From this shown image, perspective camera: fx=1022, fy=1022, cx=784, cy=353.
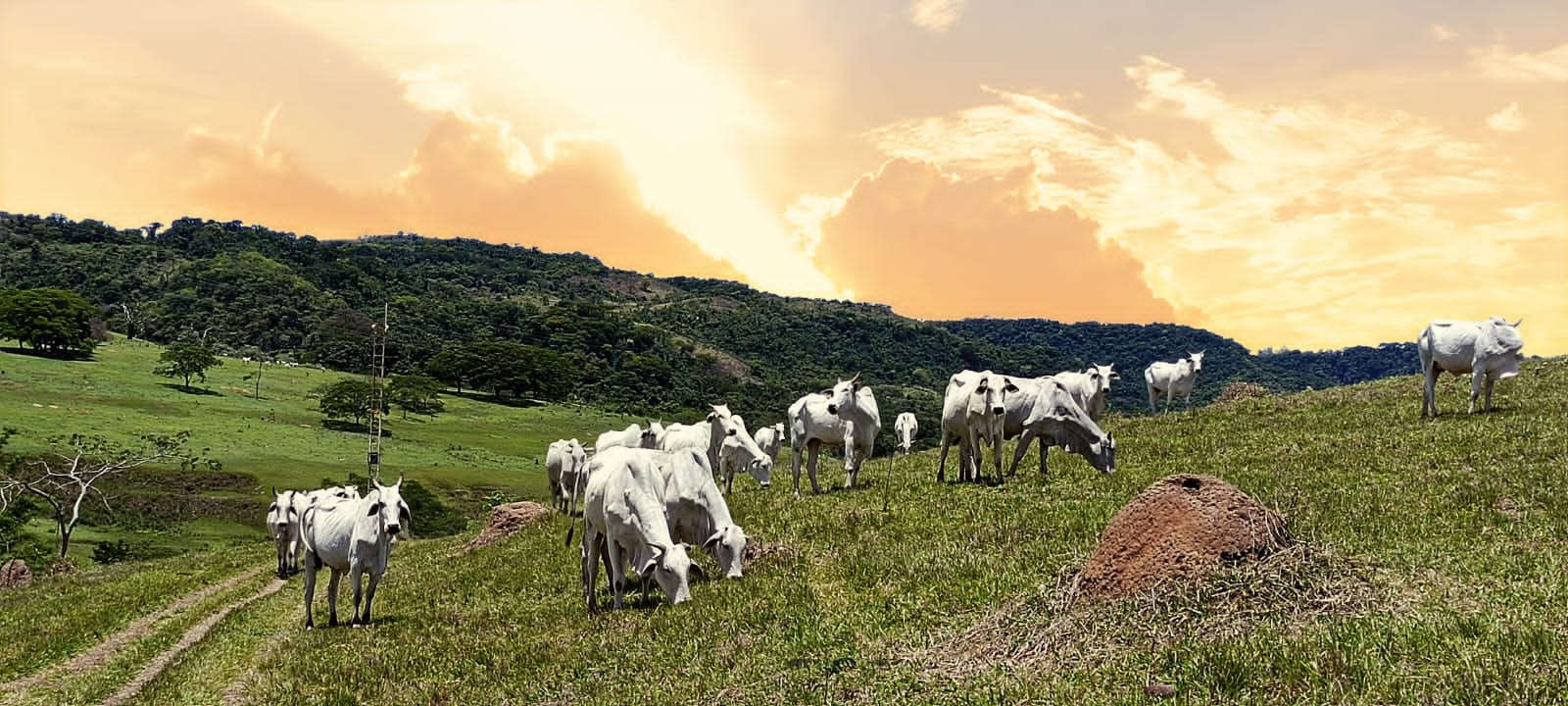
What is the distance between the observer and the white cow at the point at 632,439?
35.3m

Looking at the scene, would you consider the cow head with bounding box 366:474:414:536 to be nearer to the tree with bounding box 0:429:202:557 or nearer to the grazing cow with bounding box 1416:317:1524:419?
the grazing cow with bounding box 1416:317:1524:419

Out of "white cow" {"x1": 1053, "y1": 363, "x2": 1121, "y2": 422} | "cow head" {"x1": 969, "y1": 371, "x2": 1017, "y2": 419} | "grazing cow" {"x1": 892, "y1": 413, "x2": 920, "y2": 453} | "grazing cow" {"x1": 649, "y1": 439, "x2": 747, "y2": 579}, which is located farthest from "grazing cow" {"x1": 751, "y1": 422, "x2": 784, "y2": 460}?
"grazing cow" {"x1": 649, "y1": 439, "x2": 747, "y2": 579}

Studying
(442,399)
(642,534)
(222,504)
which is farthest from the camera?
(442,399)

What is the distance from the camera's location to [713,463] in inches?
1372

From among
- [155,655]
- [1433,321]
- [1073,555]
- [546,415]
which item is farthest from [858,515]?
[546,415]

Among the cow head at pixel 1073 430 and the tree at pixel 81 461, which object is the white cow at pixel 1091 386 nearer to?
the cow head at pixel 1073 430

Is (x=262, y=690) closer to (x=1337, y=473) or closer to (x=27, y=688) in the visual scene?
(x=27, y=688)

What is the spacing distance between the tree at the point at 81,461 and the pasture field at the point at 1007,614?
53440 mm

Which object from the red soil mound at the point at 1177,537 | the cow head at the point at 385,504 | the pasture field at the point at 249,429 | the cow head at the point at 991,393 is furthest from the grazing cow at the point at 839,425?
the pasture field at the point at 249,429

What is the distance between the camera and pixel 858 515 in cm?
2278

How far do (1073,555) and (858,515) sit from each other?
7.77 meters

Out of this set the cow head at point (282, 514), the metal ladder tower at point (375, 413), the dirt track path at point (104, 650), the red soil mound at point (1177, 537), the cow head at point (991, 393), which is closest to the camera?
the red soil mound at point (1177, 537)

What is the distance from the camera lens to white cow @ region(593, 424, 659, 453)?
35281mm

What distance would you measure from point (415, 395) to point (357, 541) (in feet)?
434
